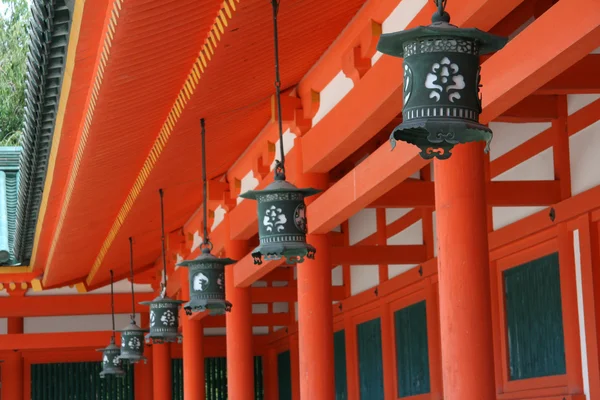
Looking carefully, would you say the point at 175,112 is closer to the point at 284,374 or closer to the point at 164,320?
the point at 164,320

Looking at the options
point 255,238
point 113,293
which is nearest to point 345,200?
point 255,238

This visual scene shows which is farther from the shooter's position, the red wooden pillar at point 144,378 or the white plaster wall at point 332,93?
the red wooden pillar at point 144,378

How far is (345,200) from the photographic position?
23.3 feet

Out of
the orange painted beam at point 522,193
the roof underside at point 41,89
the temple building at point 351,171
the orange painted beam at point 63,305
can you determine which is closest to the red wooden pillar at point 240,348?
the temple building at point 351,171

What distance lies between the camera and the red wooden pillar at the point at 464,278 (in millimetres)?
4934

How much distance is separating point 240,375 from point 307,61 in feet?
12.5

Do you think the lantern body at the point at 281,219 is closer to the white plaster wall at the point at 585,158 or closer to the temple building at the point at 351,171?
the temple building at the point at 351,171

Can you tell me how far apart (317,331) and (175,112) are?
5.92 feet

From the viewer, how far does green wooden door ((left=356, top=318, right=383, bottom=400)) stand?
39.0 feet

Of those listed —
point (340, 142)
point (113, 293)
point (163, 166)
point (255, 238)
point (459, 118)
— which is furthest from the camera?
point (113, 293)

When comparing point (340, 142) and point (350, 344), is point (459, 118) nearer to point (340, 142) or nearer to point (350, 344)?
point (340, 142)

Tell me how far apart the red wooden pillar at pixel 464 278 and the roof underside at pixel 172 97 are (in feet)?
4.74

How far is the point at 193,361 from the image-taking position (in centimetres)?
1302

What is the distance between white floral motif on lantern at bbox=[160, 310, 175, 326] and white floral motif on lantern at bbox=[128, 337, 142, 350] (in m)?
2.63
